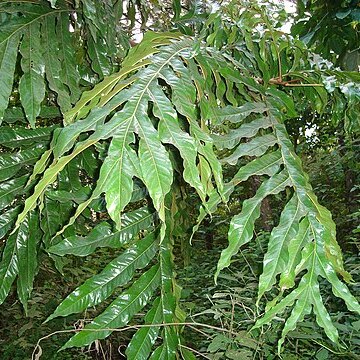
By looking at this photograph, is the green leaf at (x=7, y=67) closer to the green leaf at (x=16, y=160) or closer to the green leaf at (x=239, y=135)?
the green leaf at (x=16, y=160)

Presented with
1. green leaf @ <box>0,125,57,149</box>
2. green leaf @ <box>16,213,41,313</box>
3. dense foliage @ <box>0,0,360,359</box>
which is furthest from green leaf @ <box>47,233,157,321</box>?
green leaf @ <box>0,125,57,149</box>

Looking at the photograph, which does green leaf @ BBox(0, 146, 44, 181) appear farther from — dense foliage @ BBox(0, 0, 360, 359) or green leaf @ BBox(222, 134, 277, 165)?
green leaf @ BBox(222, 134, 277, 165)

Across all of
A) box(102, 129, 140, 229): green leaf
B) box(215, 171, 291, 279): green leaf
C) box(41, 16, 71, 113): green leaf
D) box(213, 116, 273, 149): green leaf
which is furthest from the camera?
box(41, 16, 71, 113): green leaf

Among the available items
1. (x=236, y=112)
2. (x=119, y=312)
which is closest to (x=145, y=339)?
(x=119, y=312)

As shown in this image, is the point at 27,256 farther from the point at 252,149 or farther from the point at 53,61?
the point at 252,149

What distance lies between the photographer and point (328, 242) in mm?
519

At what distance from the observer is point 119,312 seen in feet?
2.48

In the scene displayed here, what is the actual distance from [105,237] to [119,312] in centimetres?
14

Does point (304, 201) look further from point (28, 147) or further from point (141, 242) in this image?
point (28, 147)

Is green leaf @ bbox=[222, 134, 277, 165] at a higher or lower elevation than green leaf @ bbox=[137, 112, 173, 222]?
lower

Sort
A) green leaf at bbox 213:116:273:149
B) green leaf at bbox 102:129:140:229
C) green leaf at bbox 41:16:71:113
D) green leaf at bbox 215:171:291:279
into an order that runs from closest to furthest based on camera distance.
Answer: green leaf at bbox 102:129:140:229 < green leaf at bbox 215:171:291:279 < green leaf at bbox 213:116:273:149 < green leaf at bbox 41:16:71:113

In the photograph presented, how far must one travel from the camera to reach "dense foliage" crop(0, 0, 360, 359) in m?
0.48

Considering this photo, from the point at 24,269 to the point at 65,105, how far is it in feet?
1.09

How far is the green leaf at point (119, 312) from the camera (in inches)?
28.6
